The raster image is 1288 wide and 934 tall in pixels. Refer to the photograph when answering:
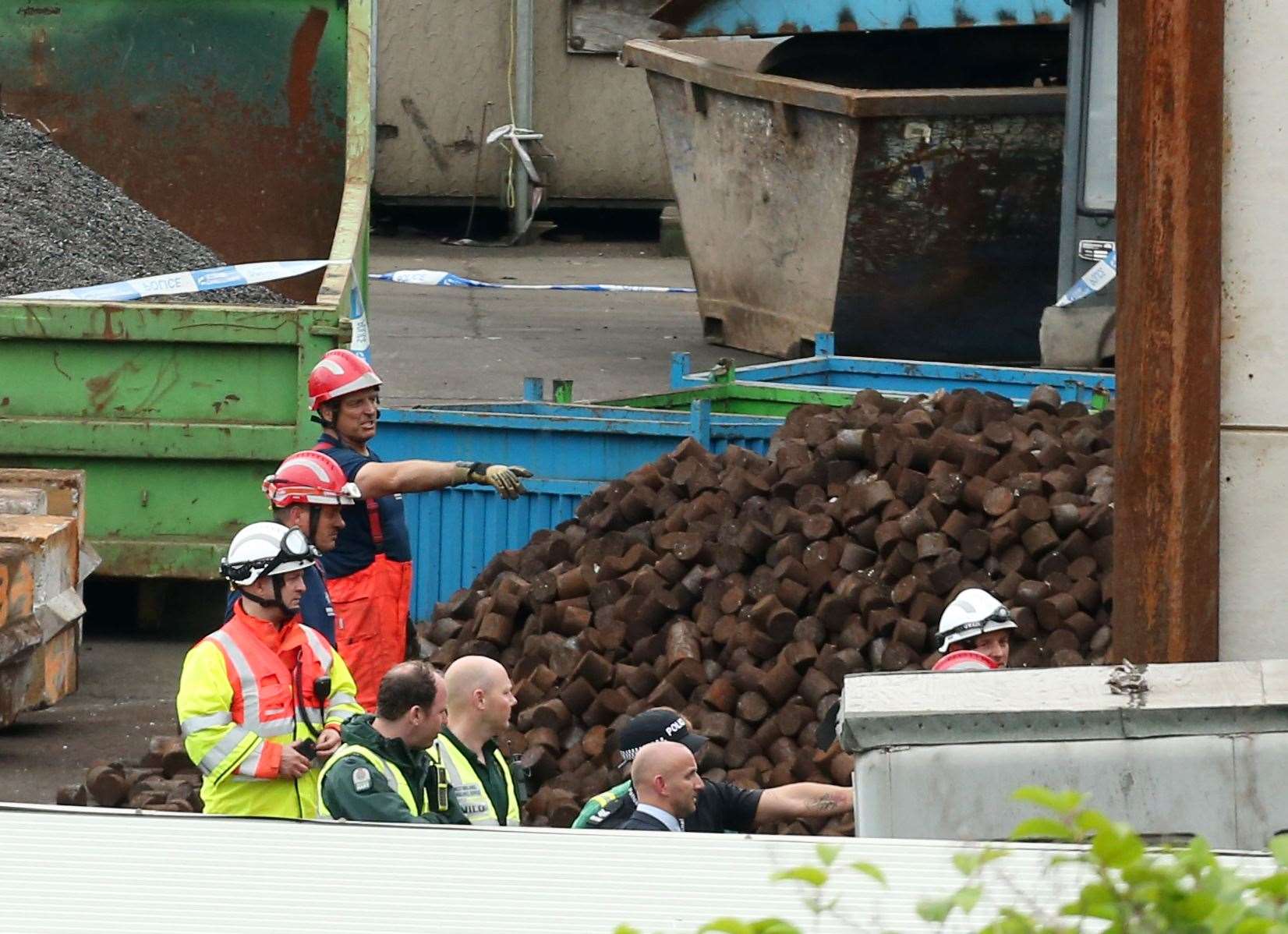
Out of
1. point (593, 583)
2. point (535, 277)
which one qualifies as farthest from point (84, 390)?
point (535, 277)

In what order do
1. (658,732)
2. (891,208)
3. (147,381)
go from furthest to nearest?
(891,208) < (147,381) < (658,732)

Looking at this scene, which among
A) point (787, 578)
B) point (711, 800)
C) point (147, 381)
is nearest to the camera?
point (711, 800)

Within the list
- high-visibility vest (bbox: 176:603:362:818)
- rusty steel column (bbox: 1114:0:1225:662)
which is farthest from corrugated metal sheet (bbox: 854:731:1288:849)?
high-visibility vest (bbox: 176:603:362:818)

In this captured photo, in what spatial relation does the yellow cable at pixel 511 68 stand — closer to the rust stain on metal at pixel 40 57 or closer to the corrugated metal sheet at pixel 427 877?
the rust stain on metal at pixel 40 57

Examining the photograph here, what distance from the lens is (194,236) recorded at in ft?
33.9

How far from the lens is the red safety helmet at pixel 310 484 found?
5.95 m

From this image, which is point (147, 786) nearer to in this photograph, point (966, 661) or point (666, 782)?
point (666, 782)

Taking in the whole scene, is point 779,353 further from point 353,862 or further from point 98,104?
point 353,862

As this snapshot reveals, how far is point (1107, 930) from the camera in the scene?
1.76m

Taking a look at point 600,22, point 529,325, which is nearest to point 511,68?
point 600,22

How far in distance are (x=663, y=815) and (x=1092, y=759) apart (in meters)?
1.48

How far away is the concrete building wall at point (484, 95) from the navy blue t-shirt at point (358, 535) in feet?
35.6

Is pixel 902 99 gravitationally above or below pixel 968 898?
above

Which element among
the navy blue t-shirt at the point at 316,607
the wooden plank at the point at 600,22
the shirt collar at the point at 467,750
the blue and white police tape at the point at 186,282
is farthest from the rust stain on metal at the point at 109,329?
the wooden plank at the point at 600,22
